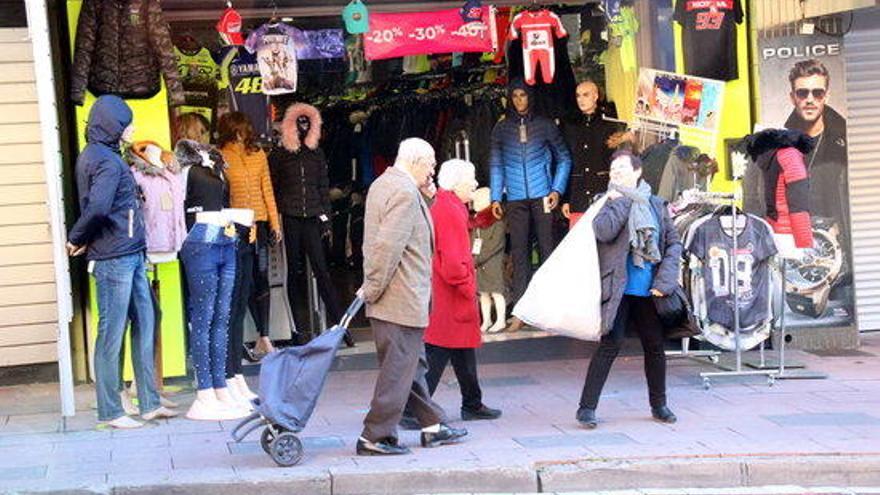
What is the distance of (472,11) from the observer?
11266 mm

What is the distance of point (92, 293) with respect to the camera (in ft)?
33.3

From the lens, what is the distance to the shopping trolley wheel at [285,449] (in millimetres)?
7602

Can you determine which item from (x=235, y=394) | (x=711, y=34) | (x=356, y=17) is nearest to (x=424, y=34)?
(x=356, y=17)

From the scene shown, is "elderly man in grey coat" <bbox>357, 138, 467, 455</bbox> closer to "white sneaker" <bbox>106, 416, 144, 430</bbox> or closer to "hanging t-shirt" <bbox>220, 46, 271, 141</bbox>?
"white sneaker" <bbox>106, 416, 144, 430</bbox>

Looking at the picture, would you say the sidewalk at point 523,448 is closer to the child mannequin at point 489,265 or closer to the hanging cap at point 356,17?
A: the child mannequin at point 489,265

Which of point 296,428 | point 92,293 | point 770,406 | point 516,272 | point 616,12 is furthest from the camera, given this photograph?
point 516,272

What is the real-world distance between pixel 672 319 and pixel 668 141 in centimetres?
335

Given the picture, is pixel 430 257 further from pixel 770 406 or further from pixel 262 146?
pixel 262 146

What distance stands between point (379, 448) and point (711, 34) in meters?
5.35

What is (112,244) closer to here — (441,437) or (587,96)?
(441,437)

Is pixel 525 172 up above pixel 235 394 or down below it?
above

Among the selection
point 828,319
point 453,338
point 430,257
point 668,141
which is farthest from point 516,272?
point 430,257

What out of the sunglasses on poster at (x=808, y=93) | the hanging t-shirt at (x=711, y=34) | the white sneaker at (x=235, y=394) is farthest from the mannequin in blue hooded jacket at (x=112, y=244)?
the sunglasses on poster at (x=808, y=93)

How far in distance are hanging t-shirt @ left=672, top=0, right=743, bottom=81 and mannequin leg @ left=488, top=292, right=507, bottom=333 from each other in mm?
2768
